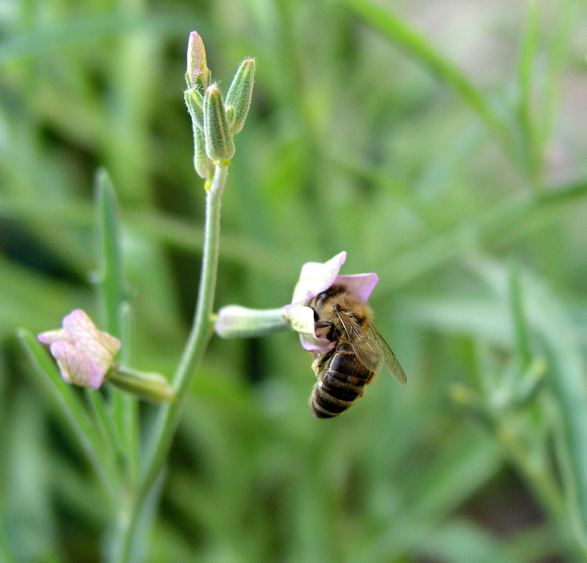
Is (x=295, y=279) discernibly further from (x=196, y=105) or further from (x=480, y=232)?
(x=196, y=105)

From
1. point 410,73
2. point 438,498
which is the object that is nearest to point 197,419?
point 438,498

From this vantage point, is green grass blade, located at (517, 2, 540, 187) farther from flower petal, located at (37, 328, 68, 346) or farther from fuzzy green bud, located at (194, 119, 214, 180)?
flower petal, located at (37, 328, 68, 346)

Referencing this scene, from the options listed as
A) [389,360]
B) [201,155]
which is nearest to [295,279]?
[389,360]

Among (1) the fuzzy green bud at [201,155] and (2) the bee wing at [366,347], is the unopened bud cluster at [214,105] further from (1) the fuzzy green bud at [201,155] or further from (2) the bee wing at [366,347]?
(2) the bee wing at [366,347]

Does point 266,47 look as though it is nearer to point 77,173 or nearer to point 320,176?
point 320,176

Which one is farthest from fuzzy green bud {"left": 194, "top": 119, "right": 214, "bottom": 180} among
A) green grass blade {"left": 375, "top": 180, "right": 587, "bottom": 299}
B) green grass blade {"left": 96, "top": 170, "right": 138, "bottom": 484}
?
green grass blade {"left": 375, "top": 180, "right": 587, "bottom": 299}

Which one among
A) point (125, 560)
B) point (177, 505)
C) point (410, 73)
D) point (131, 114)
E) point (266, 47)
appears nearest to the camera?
point (125, 560)

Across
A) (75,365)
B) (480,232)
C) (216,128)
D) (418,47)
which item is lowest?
(75,365)

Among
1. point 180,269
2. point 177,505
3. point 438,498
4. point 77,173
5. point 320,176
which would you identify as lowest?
point 438,498
